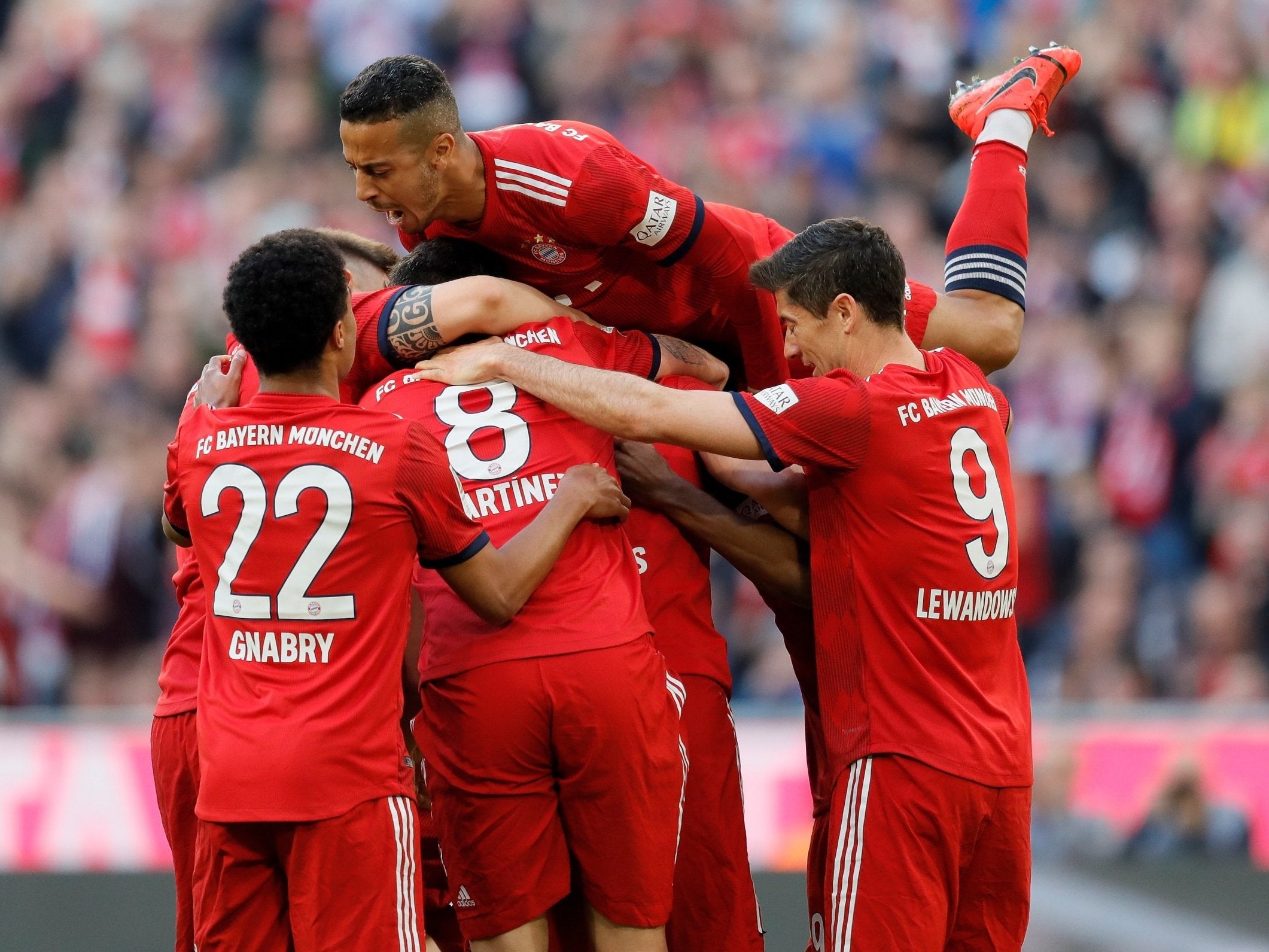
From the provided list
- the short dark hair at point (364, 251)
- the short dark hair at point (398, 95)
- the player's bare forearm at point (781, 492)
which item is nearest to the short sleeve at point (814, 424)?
the player's bare forearm at point (781, 492)

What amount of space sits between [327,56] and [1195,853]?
7.59 meters

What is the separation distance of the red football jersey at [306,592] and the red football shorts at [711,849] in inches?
44.5

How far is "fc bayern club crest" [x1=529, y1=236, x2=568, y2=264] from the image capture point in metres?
4.66

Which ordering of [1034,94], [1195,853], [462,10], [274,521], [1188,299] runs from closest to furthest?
[274,521]
[1034,94]
[1195,853]
[1188,299]
[462,10]

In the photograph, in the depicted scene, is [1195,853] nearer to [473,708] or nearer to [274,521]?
[473,708]

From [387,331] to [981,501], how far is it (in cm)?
158

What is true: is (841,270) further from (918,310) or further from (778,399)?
(918,310)

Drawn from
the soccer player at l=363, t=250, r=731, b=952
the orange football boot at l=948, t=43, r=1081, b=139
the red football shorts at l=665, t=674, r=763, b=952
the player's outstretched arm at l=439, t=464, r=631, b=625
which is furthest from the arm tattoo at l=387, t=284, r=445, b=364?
the orange football boot at l=948, t=43, r=1081, b=139

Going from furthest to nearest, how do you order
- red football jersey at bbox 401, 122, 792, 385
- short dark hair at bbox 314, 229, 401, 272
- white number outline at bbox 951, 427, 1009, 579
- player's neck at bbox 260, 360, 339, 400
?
short dark hair at bbox 314, 229, 401, 272
red football jersey at bbox 401, 122, 792, 385
white number outline at bbox 951, 427, 1009, 579
player's neck at bbox 260, 360, 339, 400

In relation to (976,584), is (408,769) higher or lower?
lower

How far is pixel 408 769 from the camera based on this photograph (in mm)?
3893

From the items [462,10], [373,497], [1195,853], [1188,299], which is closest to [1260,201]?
[1188,299]

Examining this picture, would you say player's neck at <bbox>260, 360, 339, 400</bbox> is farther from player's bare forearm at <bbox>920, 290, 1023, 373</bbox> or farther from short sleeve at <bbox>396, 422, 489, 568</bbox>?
player's bare forearm at <bbox>920, 290, 1023, 373</bbox>

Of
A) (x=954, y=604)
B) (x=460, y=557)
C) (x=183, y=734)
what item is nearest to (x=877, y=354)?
(x=954, y=604)
